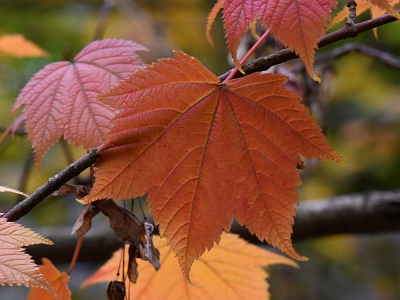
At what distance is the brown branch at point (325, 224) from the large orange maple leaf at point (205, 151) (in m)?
0.86

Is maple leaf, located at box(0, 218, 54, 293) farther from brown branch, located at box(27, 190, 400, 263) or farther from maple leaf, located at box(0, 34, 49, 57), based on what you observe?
brown branch, located at box(27, 190, 400, 263)

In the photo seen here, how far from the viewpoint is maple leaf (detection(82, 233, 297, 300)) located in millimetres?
982

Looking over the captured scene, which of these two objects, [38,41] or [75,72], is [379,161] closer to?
[75,72]

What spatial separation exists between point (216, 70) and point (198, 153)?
2.62 meters

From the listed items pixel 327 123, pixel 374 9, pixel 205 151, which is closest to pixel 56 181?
pixel 205 151

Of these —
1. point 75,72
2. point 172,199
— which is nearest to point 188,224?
point 172,199

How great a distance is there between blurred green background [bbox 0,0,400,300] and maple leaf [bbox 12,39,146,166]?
1.57 m

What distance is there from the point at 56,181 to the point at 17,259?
0.42 feet

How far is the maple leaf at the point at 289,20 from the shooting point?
578 mm

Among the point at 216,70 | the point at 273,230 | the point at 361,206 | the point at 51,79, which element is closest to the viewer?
the point at 273,230

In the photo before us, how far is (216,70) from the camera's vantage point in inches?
129

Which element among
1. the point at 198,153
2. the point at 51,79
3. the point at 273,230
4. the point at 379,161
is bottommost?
the point at 379,161

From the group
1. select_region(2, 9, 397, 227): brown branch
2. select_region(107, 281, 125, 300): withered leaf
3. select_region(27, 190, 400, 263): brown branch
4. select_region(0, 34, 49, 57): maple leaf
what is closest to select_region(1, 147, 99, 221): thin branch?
select_region(2, 9, 397, 227): brown branch

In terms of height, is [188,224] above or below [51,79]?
below
